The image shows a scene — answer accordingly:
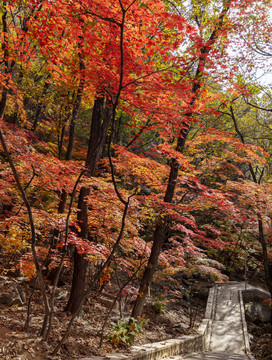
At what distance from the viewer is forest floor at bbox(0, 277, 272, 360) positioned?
11.4 ft

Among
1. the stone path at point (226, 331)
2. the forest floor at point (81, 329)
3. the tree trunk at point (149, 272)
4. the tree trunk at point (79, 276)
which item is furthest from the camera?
the stone path at point (226, 331)

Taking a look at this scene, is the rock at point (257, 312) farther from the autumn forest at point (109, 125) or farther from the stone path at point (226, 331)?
the autumn forest at point (109, 125)

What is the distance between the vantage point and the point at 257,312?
12.6 m

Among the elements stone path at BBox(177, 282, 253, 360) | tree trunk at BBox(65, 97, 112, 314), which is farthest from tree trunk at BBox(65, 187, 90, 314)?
stone path at BBox(177, 282, 253, 360)

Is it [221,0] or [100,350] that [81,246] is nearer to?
[100,350]

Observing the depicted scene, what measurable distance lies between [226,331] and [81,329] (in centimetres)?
613

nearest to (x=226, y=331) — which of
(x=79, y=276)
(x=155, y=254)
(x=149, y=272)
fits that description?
(x=149, y=272)

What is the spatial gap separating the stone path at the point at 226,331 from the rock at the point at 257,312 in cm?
86

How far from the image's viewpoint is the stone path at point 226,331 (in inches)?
279

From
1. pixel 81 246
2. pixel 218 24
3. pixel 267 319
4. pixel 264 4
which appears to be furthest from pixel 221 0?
pixel 267 319

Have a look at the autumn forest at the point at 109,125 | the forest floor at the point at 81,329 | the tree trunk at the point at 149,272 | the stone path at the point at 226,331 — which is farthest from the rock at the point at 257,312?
the tree trunk at the point at 149,272

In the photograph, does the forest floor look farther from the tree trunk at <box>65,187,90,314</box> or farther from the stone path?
the stone path

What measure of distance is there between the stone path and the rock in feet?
2.83

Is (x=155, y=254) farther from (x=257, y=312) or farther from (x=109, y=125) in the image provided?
(x=257, y=312)
